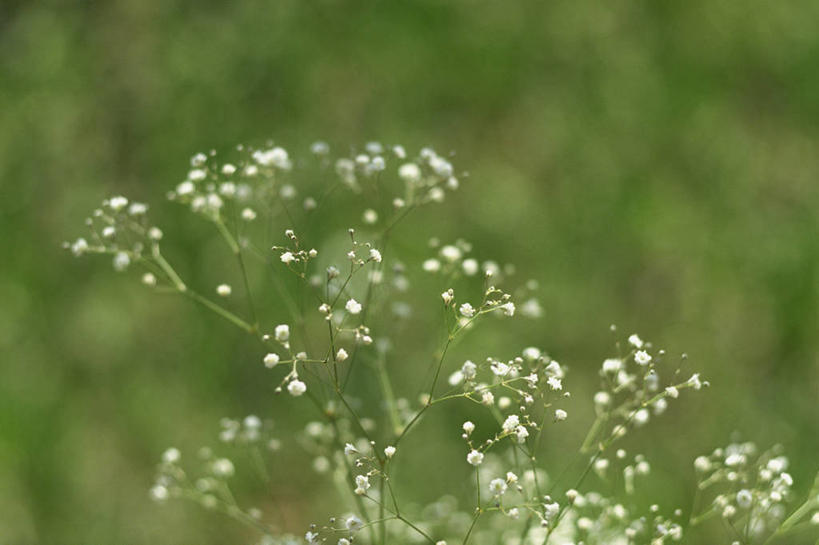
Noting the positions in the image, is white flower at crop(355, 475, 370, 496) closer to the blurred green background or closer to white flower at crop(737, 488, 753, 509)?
white flower at crop(737, 488, 753, 509)

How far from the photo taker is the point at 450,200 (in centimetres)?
308

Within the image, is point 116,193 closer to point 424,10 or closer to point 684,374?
point 424,10

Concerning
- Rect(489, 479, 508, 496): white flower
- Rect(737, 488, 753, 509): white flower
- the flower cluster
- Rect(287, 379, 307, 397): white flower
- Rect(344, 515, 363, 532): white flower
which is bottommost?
Rect(737, 488, 753, 509): white flower

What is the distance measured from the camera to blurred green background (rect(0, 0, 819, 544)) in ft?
8.96

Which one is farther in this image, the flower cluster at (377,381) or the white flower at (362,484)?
the flower cluster at (377,381)

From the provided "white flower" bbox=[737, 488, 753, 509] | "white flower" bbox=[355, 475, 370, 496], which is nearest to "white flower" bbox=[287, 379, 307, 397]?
"white flower" bbox=[355, 475, 370, 496]

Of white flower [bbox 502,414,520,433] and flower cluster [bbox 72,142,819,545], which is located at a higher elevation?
flower cluster [bbox 72,142,819,545]

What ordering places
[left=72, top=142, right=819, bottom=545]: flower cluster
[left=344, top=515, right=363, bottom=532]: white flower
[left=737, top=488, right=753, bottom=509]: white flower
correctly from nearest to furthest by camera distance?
1. [left=344, top=515, right=363, bottom=532]: white flower
2. [left=737, top=488, right=753, bottom=509]: white flower
3. [left=72, top=142, right=819, bottom=545]: flower cluster

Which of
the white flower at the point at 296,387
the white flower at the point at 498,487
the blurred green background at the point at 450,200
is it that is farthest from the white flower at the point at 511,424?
the blurred green background at the point at 450,200

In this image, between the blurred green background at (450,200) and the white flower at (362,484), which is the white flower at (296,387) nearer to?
the white flower at (362,484)

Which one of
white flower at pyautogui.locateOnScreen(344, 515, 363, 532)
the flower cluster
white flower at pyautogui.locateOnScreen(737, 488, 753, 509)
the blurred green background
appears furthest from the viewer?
the blurred green background

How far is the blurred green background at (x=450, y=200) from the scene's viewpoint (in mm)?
2732

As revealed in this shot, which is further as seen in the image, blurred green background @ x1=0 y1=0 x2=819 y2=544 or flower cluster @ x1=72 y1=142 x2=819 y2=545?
blurred green background @ x1=0 y1=0 x2=819 y2=544

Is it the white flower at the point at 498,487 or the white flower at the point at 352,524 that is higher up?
the white flower at the point at 352,524
